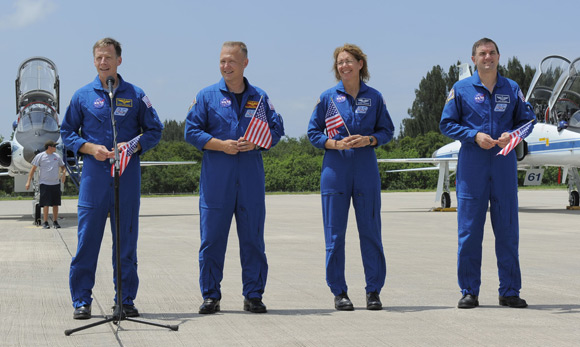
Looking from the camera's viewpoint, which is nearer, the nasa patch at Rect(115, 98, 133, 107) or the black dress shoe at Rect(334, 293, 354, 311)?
the nasa patch at Rect(115, 98, 133, 107)

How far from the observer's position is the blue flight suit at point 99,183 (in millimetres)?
5246

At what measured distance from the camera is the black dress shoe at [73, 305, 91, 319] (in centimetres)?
512

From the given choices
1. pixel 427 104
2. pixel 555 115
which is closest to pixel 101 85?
pixel 555 115

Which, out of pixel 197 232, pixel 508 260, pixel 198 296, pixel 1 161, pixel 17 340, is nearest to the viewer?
pixel 17 340

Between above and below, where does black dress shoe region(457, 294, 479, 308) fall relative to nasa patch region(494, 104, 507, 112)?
below

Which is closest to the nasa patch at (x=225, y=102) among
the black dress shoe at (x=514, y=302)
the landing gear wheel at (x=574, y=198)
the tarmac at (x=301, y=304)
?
the tarmac at (x=301, y=304)

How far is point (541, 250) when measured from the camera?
10.5m

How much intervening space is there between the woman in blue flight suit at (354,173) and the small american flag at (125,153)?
1534 mm

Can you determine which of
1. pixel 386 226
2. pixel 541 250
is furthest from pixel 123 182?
pixel 386 226

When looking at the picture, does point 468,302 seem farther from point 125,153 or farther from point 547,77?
point 547,77

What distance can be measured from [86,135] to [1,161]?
15386 millimetres

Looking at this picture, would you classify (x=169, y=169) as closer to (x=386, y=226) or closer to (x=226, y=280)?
(x=386, y=226)

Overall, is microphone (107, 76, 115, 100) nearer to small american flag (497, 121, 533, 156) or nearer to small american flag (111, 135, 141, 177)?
small american flag (111, 135, 141, 177)

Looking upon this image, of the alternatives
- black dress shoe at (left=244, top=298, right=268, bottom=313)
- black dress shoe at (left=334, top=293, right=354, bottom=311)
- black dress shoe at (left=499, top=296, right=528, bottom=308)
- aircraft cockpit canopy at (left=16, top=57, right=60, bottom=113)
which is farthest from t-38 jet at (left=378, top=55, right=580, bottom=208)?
black dress shoe at (left=244, top=298, right=268, bottom=313)
